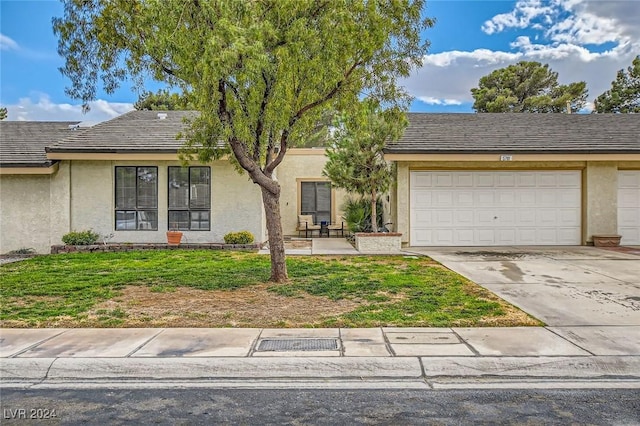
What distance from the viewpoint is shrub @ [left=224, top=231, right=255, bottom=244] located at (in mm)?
14422

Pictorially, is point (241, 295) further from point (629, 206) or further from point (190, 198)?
point (629, 206)

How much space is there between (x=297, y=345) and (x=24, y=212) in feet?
42.3

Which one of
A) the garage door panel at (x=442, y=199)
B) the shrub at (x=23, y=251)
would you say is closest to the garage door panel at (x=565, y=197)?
the garage door panel at (x=442, y=199)

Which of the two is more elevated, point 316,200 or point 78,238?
point 316,200

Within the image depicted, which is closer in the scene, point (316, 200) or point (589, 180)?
point (589, 180)

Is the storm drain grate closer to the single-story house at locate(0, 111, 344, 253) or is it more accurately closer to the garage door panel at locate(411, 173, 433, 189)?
the single-story house at locate(0, 111, 344, 253)

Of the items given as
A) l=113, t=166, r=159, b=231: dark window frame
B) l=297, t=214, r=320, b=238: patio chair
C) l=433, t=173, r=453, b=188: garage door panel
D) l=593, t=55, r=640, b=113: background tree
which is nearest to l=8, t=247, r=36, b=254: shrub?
l=113, t=166, r=159, b=231: dark window frame

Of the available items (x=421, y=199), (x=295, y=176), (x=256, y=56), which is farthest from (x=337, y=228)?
(x=256, y=56)

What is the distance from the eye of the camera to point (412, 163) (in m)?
14.9

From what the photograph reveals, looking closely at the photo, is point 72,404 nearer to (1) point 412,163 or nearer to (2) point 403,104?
(2) point 403,104

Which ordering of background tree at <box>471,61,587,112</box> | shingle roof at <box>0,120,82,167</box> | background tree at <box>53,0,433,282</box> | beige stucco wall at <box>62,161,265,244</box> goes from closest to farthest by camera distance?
1. background tree at <box>53,0,433,282</box>
2. shingle roof at <box>0,120,82,167</box>
3. beige stucco wall at <box>62,161,265,244</box>
4. background tree at <box>471,61,587,112</box>

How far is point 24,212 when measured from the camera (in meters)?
14.3

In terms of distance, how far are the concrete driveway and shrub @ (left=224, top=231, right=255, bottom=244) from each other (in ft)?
17.2

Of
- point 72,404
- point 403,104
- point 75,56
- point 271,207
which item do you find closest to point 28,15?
point 75,56
